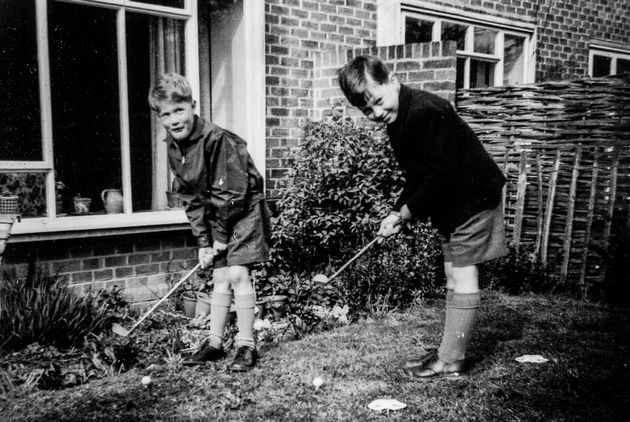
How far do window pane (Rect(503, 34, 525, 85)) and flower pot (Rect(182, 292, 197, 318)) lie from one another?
19.9 feet

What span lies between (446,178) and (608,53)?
8638mm

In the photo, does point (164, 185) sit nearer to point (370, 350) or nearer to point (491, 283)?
point (370, 350)

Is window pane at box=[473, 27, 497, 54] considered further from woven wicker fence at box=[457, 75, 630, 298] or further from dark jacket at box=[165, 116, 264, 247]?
dark jacket at box=[165, 116, 264, 247]

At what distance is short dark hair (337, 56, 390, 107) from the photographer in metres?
3.22

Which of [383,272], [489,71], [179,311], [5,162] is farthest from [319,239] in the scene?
[489,71]

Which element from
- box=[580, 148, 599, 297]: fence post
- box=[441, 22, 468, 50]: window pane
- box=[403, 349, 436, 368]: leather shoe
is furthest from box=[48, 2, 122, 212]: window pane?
box=[441, 22, 468, 50]: window pane

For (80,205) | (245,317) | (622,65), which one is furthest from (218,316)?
(622,65)

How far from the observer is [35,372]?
3.42 meters

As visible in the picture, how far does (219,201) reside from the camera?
3.58 m

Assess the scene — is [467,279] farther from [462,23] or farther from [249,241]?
[462,23]

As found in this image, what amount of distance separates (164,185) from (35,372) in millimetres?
2245

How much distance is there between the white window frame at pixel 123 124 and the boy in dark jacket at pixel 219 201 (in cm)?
128

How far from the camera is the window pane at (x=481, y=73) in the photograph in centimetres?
868

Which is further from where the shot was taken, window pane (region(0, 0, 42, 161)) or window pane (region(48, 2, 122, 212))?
window pane (region(48, 2, 122, 212))
